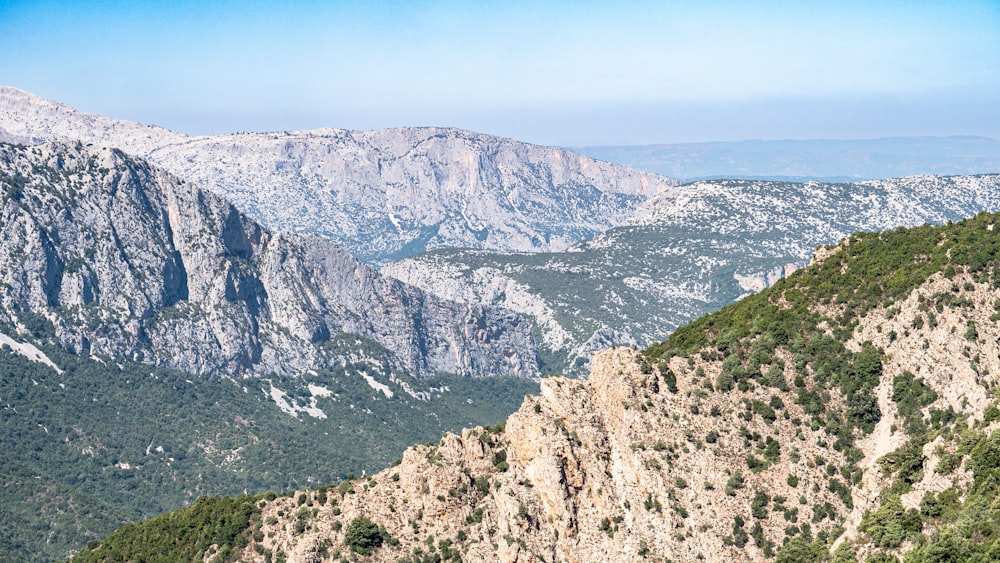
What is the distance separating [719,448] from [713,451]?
2.75 feet

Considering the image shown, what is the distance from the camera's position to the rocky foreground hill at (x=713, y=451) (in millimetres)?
97750

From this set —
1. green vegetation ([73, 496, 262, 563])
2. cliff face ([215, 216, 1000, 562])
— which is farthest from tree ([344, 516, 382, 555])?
green vegetation ([73, 496, 262, 563])

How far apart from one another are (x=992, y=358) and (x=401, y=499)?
184 ft

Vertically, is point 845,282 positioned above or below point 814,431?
above

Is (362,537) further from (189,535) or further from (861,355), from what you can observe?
(861,355)

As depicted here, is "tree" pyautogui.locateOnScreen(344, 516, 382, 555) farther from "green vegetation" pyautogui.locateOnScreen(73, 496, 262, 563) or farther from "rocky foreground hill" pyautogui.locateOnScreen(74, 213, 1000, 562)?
"green vegetation" pyautogui.locateOnScreen(73, 496, 262, 563)

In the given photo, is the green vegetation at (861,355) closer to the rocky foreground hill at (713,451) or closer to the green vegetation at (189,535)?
the rocky foreground hill at (713,451)

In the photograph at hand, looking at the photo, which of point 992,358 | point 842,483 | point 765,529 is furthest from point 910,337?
point 765,529

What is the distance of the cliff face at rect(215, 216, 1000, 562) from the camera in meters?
97.8

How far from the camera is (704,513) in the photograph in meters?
98.4

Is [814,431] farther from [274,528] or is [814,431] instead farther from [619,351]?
[274,528]

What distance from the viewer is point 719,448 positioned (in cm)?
10406

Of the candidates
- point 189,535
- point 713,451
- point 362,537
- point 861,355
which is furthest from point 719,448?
point 189,535

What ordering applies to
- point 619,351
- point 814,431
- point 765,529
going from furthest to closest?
point 619,351 < point 814,431 < point 765,529
